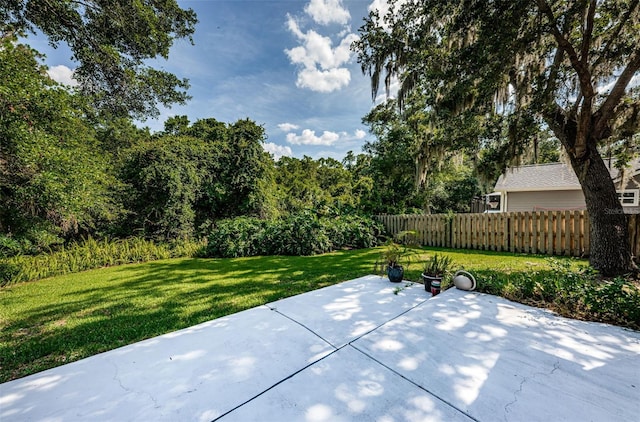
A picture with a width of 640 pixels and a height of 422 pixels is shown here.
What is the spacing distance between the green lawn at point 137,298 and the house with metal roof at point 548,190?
8.35 metres

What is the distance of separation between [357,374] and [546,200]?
14502 millimetres

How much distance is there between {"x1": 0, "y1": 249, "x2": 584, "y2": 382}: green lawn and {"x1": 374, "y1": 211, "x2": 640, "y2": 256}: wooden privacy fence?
1111 mm

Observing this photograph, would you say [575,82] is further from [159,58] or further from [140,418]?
[159,58]

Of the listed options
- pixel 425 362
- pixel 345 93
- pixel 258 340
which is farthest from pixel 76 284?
pixel 345 93

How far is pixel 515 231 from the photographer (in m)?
6.39

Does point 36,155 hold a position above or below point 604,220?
above

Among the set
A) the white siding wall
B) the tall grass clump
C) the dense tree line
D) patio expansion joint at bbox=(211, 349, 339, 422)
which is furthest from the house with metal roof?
the tall grass clump

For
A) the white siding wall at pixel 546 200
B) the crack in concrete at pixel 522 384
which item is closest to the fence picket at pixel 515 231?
the crack in concrete at pixel 522 384

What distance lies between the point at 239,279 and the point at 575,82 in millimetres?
6901

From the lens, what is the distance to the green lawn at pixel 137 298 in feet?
7.25

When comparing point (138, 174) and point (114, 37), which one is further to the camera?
point (138, 174)

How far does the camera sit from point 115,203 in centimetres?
750

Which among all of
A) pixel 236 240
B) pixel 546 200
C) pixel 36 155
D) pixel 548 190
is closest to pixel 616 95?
pixel 236 240

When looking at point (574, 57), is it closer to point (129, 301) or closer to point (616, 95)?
point (616, 95)
